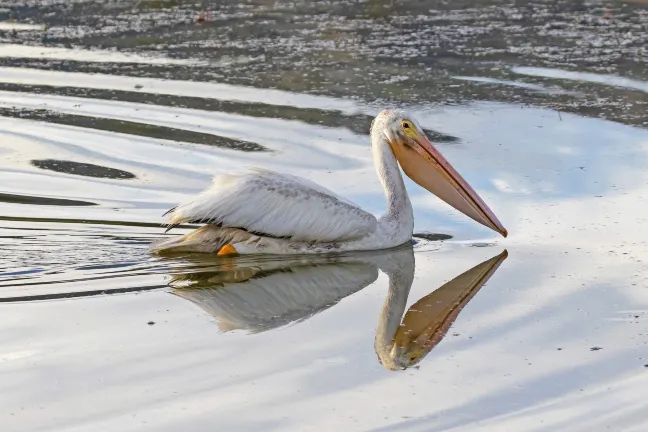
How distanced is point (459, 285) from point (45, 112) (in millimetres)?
4279

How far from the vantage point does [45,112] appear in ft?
29.8

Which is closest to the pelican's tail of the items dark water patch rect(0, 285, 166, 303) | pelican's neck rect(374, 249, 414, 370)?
dark water patch rect(0, 285, 166, 303)

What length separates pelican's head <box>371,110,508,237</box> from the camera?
6.70 metres

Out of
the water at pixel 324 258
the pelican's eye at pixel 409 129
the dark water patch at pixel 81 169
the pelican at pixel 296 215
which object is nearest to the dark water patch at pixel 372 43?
the water at pixel 324 258

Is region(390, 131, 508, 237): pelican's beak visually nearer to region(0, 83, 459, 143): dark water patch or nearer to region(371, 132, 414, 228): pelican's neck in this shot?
region(371, 132, 414, 228): pelican's neck

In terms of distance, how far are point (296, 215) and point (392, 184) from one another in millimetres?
659

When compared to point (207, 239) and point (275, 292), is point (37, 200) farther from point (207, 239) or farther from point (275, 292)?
point (275, 292)

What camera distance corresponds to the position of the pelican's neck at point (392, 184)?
6.57 meters

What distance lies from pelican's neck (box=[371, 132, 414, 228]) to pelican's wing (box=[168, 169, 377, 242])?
247 mm

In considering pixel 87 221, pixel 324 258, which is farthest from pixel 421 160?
pixel 87 221

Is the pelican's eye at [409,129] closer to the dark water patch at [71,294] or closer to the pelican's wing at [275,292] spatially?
the pelican's wing at [275,292]

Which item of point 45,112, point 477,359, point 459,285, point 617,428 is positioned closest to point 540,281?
point 459,285

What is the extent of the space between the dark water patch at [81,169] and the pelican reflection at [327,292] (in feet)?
4.95

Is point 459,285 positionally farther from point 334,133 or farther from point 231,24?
point 231,24
